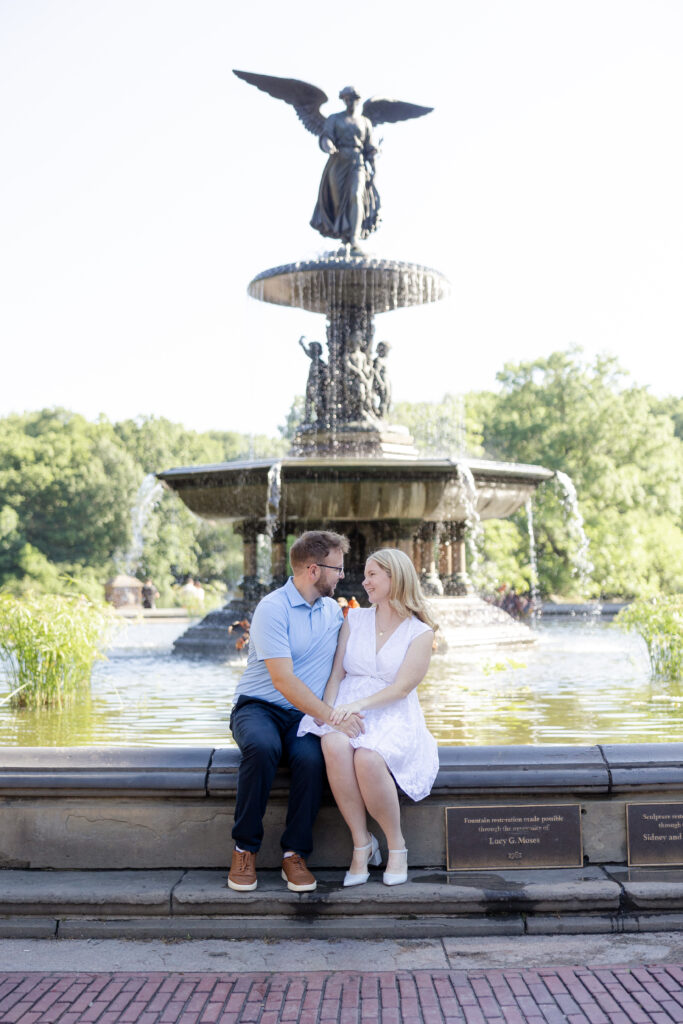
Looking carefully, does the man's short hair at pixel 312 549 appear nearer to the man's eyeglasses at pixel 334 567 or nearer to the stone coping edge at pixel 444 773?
the man's eyeglasses at pixel 334 567

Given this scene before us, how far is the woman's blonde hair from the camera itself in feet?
16.0

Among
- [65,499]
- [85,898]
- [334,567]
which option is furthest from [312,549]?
[65,499]

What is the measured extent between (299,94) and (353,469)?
6597 millimetres

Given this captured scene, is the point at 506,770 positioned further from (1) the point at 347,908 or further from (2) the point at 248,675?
(2) the point at 248,675

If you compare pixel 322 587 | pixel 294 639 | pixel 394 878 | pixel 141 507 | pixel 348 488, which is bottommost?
pixel 394 878

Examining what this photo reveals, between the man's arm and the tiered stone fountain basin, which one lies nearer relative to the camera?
the man's arm

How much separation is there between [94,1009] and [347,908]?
1158 millimetres

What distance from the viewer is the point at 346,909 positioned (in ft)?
14.4

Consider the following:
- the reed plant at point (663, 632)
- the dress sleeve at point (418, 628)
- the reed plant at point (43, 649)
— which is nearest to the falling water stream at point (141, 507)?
the reed plant at point (43, 649)

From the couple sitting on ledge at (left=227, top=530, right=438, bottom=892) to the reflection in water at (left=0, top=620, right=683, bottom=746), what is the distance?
6.31 feet

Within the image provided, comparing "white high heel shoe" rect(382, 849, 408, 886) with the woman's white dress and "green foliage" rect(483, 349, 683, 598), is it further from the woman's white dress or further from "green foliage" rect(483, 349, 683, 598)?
"green foliage" rect(483, 349, 683, 598)

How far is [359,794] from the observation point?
4.58m

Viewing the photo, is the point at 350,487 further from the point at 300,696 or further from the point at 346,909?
the point at 346,909

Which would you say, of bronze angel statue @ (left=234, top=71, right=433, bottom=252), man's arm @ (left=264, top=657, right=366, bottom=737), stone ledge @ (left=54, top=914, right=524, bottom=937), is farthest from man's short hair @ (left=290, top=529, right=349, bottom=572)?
Answer: bronze angel statue @ (left=234, top=71, right=433, bottom=252)
